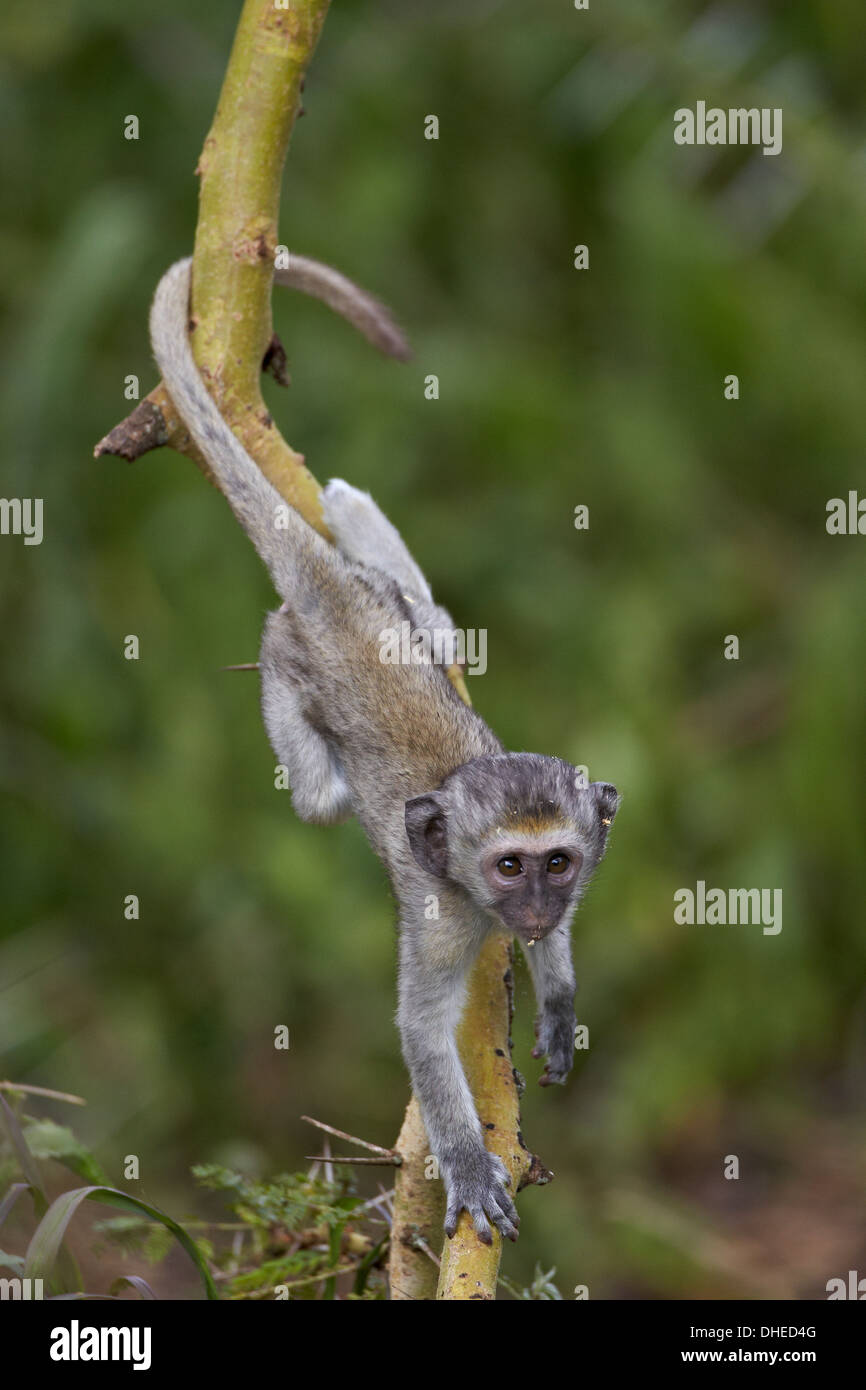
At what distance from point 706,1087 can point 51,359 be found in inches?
236

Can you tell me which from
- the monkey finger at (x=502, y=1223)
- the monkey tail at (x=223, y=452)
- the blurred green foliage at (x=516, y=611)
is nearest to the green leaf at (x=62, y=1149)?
the monkey finger at (x=502, y=1223)

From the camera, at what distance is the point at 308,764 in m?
5.36

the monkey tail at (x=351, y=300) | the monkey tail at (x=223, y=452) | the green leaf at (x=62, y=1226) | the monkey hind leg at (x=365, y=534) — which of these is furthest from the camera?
the monkey tail at (x=351, y=300)

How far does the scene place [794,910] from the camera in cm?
949

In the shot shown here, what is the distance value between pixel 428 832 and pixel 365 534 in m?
1.52

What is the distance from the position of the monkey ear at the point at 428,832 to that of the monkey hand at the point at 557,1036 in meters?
0.69

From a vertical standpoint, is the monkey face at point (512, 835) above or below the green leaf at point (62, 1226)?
above

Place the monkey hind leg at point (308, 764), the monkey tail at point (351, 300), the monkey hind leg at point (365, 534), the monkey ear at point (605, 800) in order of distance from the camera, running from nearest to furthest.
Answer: the monkey ear at point (605, 800)
the monkey hind leg at point (308, 764)
the monkey hind leg at point (365, 534)
the monkey tail at point (351, 300)

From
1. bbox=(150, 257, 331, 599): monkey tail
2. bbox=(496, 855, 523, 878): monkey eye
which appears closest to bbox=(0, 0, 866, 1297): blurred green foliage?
bbox=(150, 257, 331, 599): monkey tail

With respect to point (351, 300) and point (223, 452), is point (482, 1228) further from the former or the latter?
point (351, 300)

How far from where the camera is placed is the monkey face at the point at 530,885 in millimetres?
4434

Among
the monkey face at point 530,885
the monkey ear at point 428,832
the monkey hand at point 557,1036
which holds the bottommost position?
the monkey hand at point 557,1036

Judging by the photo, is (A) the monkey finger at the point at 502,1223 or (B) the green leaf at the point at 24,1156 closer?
(B) the green leaf at the point at 24,1156

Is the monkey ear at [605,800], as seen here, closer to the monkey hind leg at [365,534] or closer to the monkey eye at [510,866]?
the monkey eye at [510,866]
